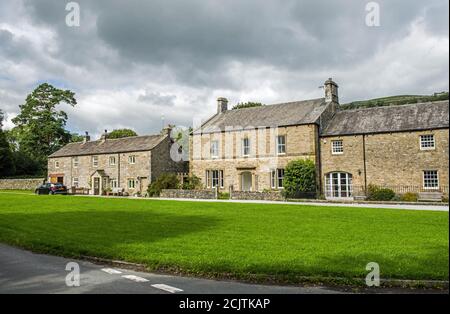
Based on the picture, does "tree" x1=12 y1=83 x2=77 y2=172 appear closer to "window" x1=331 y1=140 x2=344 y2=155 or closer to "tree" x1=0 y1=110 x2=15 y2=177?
"tree" x1=0 y1=110 x2=15 y2=177

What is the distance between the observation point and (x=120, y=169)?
50.4 meters

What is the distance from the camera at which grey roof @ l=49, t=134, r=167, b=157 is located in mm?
49703

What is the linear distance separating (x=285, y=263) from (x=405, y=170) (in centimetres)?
2753

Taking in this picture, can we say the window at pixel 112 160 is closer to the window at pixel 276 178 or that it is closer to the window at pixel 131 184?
the window at pixel 131 184

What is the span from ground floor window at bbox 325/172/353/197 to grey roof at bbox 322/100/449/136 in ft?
12.8

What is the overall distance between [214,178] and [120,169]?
563 inches

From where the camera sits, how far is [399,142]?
32.8 meters

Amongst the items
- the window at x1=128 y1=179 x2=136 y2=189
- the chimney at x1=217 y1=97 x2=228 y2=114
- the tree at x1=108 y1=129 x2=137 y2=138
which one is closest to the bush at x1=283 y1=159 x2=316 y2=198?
the chimney at x1=217 y1=97 x2=228 y2=114

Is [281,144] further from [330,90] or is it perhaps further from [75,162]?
[75,162]

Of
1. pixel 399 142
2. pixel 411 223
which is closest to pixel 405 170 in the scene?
pixel 399 142

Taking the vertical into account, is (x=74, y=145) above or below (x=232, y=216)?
above

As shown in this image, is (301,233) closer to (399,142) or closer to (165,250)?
(165,250)

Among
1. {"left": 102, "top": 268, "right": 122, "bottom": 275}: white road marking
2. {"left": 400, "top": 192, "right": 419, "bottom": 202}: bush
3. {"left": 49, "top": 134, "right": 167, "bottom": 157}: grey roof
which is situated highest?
{"left": 49, "top": 134, "right": 167, "bottom": 157}: grey roof

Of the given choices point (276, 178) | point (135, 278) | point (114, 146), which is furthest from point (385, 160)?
point (114, 146)
